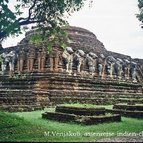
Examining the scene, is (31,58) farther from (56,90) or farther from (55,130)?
(55,130)

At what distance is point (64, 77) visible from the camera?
Answer: 78.1ft

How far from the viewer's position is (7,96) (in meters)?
20.8

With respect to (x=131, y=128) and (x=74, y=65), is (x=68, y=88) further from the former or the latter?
(x=131, y=128)

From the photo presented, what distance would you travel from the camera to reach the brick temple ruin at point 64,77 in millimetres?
21469

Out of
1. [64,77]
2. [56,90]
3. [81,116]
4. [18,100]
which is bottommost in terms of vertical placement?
[81,116]

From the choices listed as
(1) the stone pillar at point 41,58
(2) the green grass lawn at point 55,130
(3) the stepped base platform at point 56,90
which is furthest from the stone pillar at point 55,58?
(2) the green grass lawn at point 55,130

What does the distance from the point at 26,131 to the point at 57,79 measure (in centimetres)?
1067

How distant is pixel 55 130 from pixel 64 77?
10.8m

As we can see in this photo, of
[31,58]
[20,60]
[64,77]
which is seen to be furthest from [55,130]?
[20,60]

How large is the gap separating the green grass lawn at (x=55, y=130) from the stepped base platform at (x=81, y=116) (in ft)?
1.31

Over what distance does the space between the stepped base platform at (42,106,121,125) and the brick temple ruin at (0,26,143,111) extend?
388 cm

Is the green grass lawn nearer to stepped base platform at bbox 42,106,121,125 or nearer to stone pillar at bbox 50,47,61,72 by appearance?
stepped base platform at bbox 42,106,121,125

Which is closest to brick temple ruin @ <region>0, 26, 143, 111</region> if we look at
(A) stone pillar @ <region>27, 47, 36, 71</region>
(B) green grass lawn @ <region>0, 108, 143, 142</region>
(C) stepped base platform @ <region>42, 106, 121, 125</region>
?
(A) stone pillar @ <region>27, 47, 36, 71</region>

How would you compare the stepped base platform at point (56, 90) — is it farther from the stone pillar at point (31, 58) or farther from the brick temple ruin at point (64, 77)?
the stone pillar at point (31, 58)
